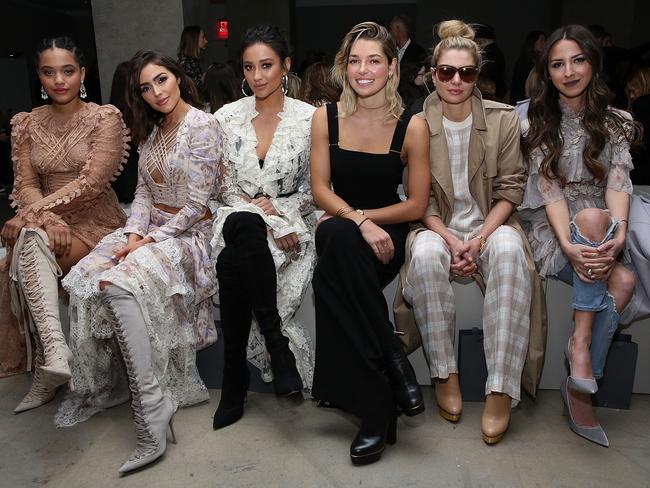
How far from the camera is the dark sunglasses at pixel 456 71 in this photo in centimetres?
→ 252

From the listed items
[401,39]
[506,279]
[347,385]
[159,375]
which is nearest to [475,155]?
[506,279]

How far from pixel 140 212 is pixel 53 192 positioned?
47 cm

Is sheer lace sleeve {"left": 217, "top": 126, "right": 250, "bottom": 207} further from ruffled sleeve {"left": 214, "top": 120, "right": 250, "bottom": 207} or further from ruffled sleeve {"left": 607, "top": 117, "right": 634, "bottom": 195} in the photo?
ruffled sleeve {"left": 607, "top": 117, "right": 634, "bottom": 195}

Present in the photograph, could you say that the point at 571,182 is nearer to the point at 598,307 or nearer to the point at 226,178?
the point at 598,307

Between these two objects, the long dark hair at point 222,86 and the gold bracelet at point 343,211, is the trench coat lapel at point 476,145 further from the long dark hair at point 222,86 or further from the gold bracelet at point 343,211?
the long dark hair at point 222,86

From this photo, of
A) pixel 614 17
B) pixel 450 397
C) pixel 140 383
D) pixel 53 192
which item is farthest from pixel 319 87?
pixel 614 17

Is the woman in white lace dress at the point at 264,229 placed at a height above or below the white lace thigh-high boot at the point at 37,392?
above

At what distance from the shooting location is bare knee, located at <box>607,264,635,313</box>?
7.73ft

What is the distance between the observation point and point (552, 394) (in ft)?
8.91

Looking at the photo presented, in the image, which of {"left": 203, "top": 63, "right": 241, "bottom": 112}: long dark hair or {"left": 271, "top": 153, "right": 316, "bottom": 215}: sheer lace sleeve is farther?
{"left": 203, "top": 63, "right": 241, "bottom": 112}: long dark hair

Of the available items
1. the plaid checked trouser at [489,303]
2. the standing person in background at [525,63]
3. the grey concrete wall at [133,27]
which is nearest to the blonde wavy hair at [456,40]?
the plaid checked trouser at [489,303]

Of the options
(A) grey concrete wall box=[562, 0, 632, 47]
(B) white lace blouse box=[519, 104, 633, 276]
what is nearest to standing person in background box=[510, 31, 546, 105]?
(B) white lace blouse box=[519, 104, 633, 276]

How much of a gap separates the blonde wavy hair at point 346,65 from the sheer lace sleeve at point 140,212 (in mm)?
958

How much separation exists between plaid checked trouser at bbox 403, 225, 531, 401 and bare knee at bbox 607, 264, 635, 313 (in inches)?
13.4
